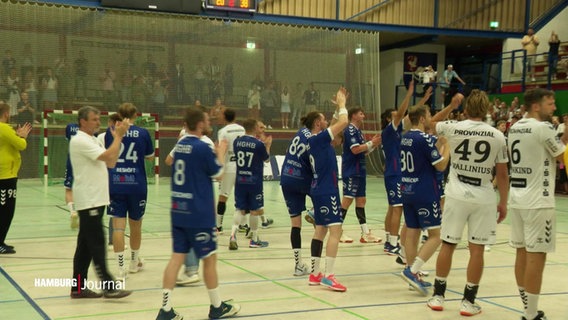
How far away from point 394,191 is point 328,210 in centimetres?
244

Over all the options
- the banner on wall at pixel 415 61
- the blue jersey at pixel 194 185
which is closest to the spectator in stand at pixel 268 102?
the banner on wall at pixel 415 61

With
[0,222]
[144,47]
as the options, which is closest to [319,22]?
[144,47]

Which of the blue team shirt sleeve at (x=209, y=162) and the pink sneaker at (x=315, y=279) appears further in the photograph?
the pink sneaker at (x=315, y=279)

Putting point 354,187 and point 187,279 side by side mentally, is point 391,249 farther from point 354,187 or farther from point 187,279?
point 187,279

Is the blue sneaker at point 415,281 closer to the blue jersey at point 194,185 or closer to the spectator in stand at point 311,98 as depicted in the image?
the blue jersey at point 194,185

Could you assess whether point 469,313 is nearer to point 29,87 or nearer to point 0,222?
point 0,222

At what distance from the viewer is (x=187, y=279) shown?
7516 millimetres

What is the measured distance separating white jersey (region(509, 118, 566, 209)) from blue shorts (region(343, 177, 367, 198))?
4.39 m

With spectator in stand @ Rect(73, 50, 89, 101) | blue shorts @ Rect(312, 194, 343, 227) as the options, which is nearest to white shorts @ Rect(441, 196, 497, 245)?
blue shorts @ Rect(312, 194, 343, 227)

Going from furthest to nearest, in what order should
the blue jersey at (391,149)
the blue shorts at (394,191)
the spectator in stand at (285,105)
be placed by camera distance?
the spectator in stand at (285,105), the blue jersey at (391,149), the blue shorts at (394,191)

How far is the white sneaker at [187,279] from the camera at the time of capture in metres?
7.46

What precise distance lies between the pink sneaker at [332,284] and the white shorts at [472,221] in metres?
1.47

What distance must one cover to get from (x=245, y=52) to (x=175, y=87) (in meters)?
3.02

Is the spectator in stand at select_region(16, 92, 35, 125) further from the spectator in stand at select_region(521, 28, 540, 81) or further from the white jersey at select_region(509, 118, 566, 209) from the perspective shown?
the spectator in stand at select_region(521, 28, 540, 81)
